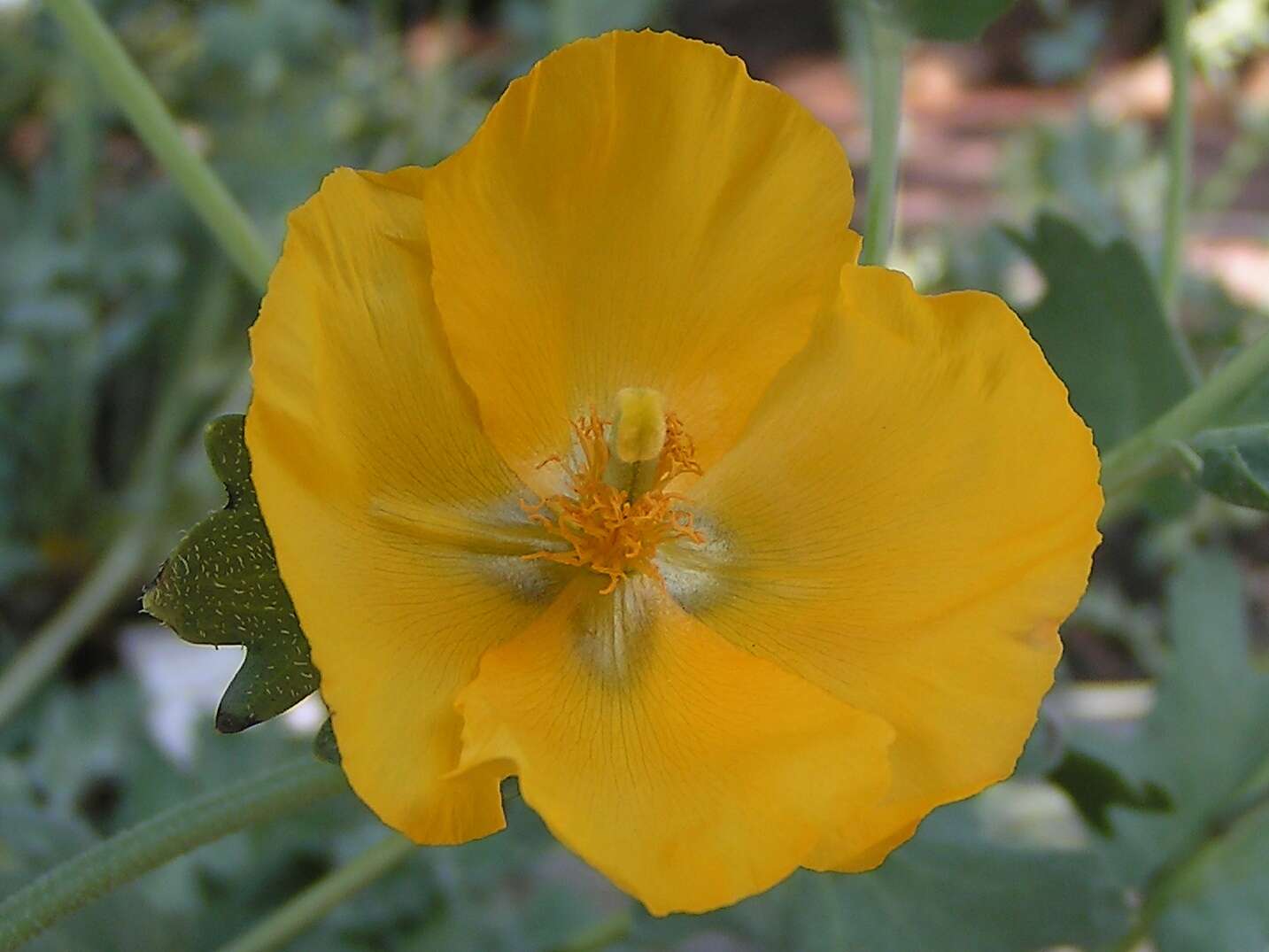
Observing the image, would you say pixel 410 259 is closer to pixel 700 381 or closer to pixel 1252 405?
pixel 700 381

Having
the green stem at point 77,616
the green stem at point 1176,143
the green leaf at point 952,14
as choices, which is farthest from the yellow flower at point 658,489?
the green stem at point 77,616

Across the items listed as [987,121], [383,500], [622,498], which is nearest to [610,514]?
[622,498]

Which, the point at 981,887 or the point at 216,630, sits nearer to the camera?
the point at 216,630

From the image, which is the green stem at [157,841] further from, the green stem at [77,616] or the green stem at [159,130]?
the green stem at [77,616]

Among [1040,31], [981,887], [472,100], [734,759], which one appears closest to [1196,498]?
[981,887]

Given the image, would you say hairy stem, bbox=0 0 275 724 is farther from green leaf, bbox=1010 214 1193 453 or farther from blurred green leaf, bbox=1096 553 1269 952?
blurred green leaf, bbox=1096 553 1269 952

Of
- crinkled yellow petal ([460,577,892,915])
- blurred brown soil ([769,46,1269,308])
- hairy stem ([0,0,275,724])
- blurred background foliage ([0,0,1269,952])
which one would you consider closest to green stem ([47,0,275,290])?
hairy stem ([0,0,275,724])

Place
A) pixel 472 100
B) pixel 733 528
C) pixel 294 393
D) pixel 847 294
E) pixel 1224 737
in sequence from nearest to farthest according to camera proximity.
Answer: pixel 294 393 → pixel 847 294 → pixel 733 528 → pixel 1224 737 → pixel 472 100
